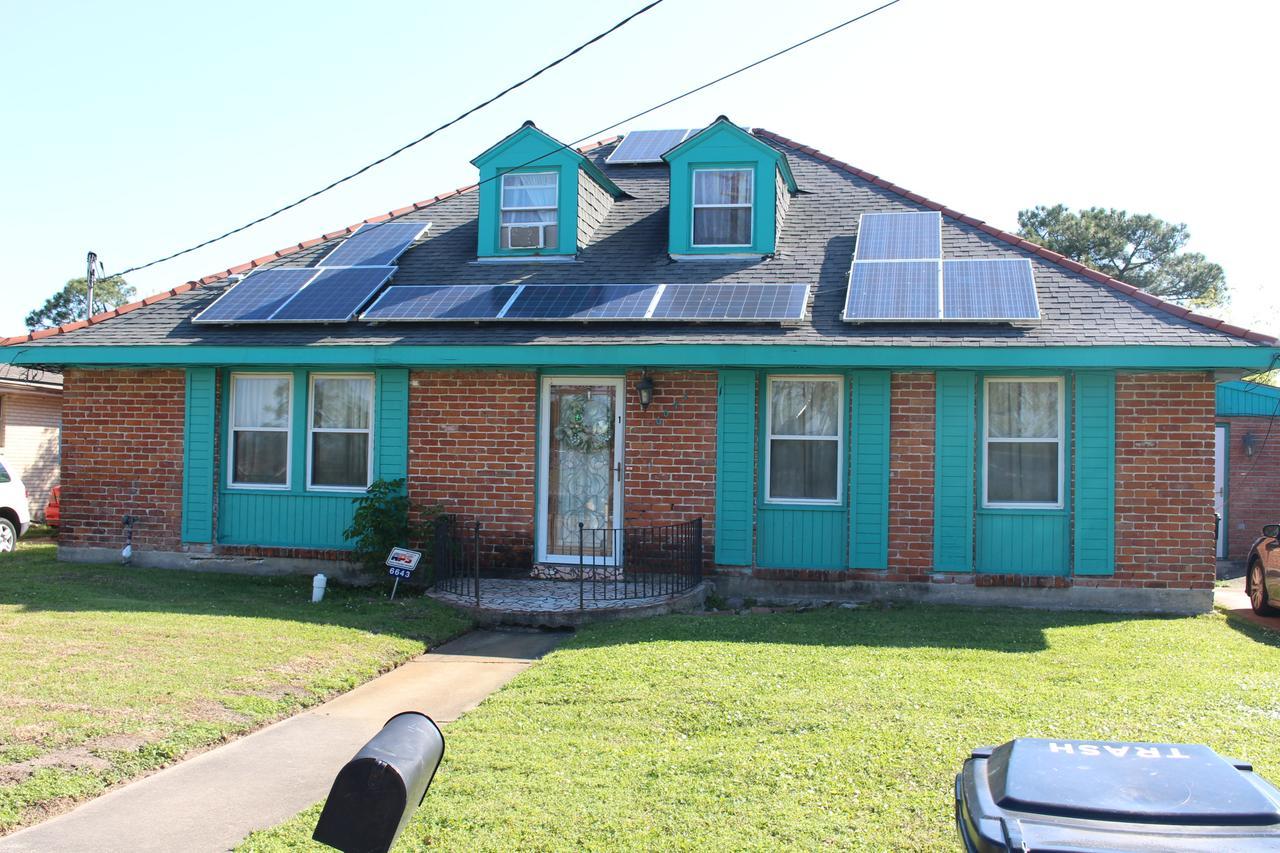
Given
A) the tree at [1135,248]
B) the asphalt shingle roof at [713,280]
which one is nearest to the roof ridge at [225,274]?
the asphalt shingle roof at [713,280]

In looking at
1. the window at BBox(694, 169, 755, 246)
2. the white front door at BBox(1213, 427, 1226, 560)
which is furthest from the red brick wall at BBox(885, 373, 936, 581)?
the white front door at BBox(1213, 427, 1226, 560)

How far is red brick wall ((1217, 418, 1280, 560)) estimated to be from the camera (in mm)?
18172

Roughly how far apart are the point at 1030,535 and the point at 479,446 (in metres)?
6.29

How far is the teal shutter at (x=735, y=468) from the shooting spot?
Answer: 38.5 feet

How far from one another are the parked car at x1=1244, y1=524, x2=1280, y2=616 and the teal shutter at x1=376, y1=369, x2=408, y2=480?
9873 mm

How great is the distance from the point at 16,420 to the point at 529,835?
21470 mm

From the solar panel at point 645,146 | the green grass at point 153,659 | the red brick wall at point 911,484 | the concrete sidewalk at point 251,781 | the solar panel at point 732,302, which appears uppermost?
the solar panel at point 645,146

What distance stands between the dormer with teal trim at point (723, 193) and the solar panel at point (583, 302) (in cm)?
138

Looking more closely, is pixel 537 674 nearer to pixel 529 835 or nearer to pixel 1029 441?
pixel 529 835

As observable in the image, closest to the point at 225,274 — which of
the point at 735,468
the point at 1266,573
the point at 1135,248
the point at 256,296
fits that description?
the point at 256,296

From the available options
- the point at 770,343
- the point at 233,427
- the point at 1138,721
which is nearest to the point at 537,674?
the point at 1138,721

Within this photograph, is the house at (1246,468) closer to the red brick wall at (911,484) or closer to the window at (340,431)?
the red brick wall at (911,484)

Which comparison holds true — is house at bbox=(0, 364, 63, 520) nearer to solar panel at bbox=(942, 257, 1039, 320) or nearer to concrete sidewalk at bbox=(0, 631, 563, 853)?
concrete sidewalk at bbox=(0, 631, 563, 853)

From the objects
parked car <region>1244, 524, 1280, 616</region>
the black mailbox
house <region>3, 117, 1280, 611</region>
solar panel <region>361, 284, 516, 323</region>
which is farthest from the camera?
solar panel <region>361, 284, 516, 323</region>
